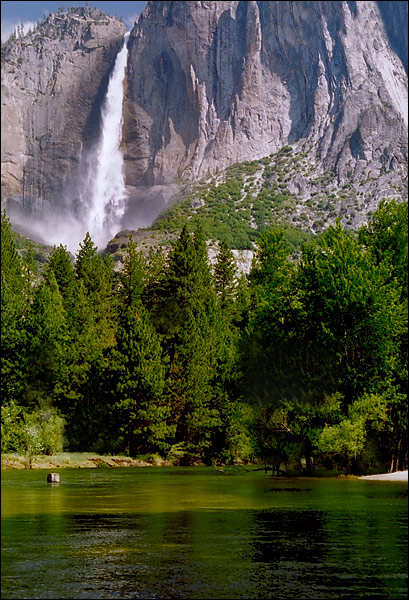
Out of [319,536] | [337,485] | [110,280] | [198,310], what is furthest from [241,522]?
[110,280]

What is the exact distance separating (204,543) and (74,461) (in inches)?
1837

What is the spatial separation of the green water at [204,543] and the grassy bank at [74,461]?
846 inches

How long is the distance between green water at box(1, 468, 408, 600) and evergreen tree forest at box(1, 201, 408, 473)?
16001mm

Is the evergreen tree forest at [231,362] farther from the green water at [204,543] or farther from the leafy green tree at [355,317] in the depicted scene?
the green water at [204,543]

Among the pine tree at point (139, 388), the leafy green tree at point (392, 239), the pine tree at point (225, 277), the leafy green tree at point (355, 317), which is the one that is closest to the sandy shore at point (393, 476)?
the leafy green tree at point (355, 317)

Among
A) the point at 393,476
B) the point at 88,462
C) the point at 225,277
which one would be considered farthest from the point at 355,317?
the point at 225,277

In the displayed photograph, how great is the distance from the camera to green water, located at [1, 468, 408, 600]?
18.6 m

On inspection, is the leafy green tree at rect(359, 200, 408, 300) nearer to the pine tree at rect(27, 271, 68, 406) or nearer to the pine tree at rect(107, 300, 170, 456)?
the pine tree at rect(107, 300, 170, 456)

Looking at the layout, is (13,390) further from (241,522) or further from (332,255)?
(241,522)

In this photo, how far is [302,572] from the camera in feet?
67.0

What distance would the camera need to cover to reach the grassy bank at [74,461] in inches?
2511

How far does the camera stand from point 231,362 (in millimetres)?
73875

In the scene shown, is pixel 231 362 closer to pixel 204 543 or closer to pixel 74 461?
pixel 74 461

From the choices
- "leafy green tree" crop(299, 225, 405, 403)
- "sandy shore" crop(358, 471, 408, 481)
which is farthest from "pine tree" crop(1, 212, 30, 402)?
"sandy shore" crop(358, 471, 408, 481)
